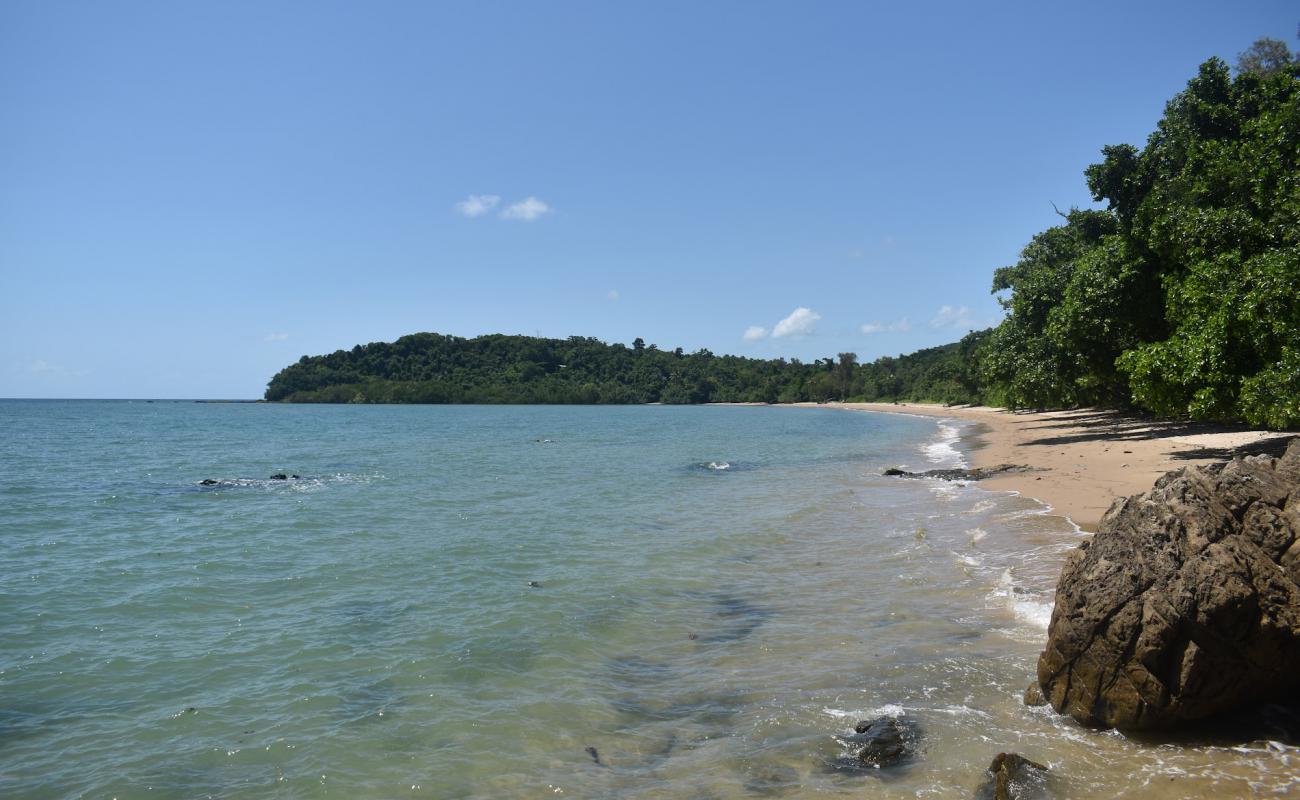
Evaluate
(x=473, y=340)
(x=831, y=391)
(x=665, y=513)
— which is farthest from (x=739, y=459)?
(x=473, y=340)

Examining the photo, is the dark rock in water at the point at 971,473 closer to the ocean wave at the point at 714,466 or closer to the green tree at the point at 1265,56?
the ocean wave at the point at 714,466

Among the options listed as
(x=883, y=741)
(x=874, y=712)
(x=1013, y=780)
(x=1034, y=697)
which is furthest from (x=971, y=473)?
(x=1013, y=780)

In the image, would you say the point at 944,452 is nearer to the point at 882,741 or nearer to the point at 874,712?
the point at 874,712

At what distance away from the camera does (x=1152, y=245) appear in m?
21.6

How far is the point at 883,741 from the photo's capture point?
6219 millimetres

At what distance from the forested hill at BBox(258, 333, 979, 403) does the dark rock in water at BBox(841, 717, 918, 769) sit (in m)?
146

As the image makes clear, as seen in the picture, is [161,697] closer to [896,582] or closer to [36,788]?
[36,788]

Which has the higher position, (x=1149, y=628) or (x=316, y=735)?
(x=1149, y=628)

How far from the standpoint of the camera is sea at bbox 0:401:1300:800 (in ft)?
19.7

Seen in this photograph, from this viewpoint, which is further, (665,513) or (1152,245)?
(1152,245)

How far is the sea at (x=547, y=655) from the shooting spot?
601 centimetres

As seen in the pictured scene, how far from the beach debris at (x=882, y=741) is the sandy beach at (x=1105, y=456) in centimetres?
705

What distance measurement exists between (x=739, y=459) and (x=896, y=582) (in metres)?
26.3

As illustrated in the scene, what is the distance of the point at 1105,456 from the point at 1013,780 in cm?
2292
